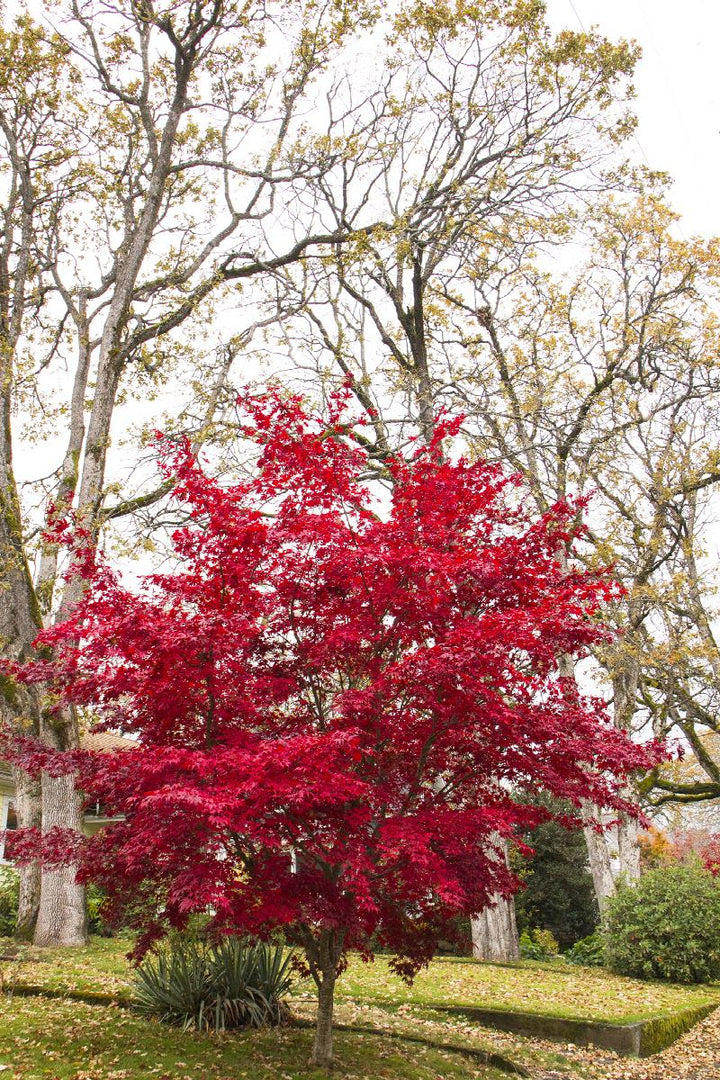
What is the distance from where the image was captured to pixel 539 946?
16656mm

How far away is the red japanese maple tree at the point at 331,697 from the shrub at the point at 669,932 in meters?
7.62

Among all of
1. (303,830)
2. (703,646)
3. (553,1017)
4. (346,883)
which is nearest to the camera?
(346,883)

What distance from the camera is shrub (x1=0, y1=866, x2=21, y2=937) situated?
13820 millimetres

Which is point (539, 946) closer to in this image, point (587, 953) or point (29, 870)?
point (587, 953)

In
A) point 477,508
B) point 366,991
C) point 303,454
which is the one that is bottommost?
point 366,991

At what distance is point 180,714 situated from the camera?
580 cm

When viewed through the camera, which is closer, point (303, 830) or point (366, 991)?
point (303, 830)

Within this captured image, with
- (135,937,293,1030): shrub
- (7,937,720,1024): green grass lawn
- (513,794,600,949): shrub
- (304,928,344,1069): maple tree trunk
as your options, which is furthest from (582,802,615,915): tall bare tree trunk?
(304,928,344,1069): maple tree trunk

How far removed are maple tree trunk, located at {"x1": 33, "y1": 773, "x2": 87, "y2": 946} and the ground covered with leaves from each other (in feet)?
1.22

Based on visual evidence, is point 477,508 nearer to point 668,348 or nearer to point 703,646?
point 668,348

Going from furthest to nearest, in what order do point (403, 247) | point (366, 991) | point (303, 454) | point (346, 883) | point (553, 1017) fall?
point (403, 247)
point (366, 991)
point (553, 1017)
point (303, 454)
point (346, 883)

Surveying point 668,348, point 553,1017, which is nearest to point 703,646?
point 668,348

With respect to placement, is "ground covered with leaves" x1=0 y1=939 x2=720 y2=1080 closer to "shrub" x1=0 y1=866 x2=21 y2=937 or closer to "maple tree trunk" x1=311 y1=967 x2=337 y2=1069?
"maple tree trunk" x1=311 y1=967 x2=337 y2=1069

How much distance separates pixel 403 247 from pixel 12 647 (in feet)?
27.4
